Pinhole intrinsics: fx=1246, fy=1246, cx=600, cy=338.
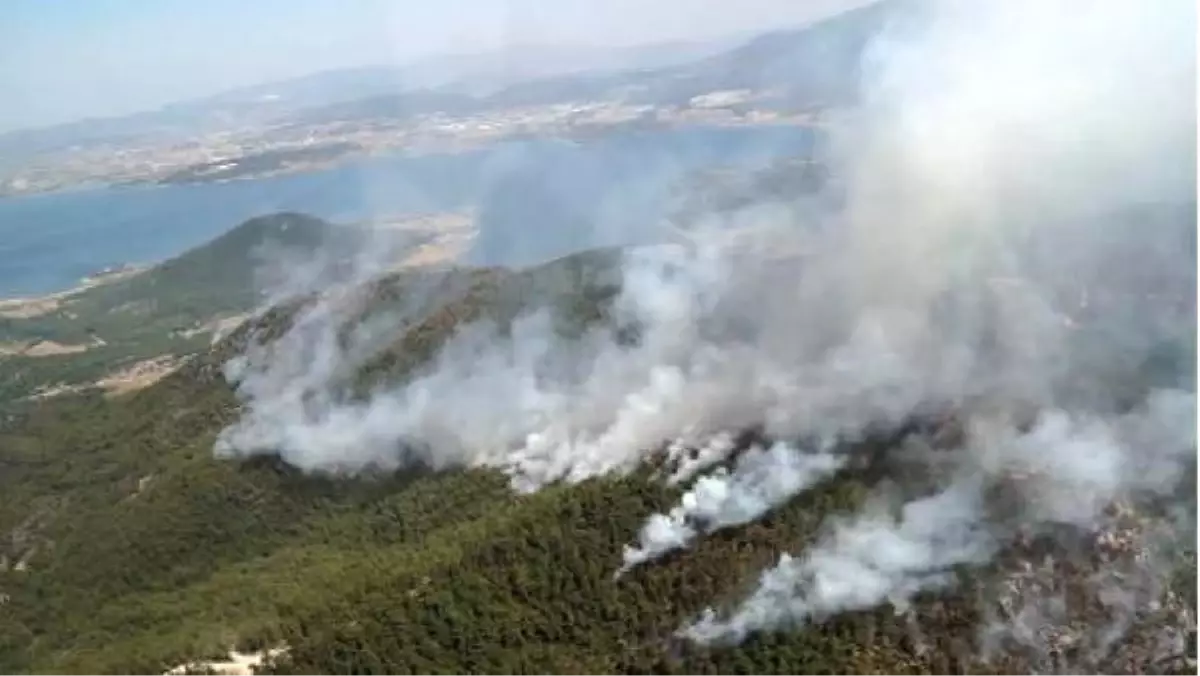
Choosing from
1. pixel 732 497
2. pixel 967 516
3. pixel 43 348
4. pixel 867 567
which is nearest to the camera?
pixel 867 567

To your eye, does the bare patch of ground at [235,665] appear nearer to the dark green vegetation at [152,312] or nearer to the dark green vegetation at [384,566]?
the dark green vegetation at [384,566]

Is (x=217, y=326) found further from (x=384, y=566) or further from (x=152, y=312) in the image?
(x=384, y=566)

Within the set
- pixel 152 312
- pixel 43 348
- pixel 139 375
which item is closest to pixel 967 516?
pixel 139 375

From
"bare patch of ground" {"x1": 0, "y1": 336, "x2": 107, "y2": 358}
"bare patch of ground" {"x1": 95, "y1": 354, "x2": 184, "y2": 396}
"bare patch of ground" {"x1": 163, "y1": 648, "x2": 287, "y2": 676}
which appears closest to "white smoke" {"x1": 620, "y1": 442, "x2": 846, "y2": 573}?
"bare patch of ground" {"x1": 163, "y1": 648, "x2": 287, "y2": 676}

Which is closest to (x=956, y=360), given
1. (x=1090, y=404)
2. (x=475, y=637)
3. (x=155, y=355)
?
(x=1090, y=404)

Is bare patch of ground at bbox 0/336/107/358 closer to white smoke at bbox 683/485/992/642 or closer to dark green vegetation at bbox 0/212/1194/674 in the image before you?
dark green vegetation at bbox 0/212/1194/674
